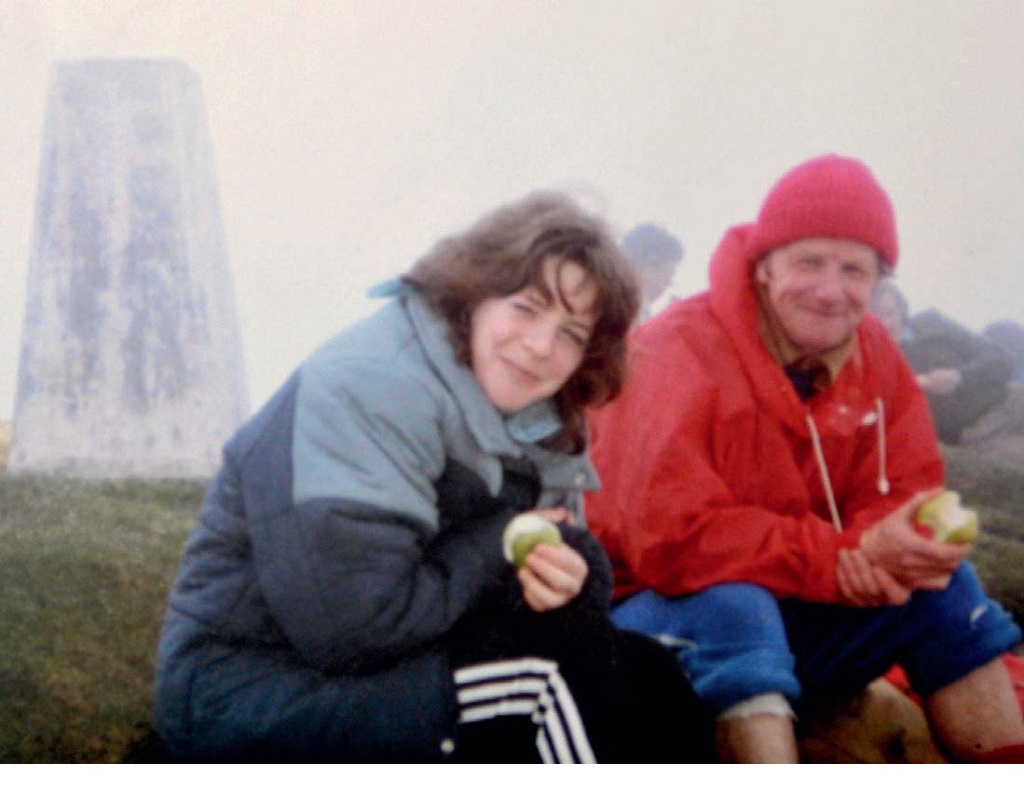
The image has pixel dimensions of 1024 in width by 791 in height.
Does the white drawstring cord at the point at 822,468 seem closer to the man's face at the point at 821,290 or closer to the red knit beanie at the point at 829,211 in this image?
the man's face at the point at 821,290

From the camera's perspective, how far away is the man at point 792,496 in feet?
3.35

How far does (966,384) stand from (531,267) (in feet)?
4.61

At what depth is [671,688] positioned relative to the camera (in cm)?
88

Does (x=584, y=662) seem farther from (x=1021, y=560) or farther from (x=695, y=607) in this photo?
(x=1021, y=560)

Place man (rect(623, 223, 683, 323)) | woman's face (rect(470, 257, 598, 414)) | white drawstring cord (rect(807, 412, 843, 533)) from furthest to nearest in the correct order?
man (rect(623, 223, 683, 323)), white drawstring cord (rect(807, 412, 843, 533)), woman's face (rect(470, 257, 598, 414))

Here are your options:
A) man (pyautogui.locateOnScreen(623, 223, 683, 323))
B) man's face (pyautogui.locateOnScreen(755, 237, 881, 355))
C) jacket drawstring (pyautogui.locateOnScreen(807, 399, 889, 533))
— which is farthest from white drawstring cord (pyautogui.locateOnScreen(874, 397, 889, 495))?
man (pyautogui.locateOnScreen(623, 223, 683, 323))

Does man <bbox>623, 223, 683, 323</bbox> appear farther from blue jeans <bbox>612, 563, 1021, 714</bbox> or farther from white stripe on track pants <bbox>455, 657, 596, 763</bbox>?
white stripe on track pants <bbox>455, 657, 596, 763</bbox>

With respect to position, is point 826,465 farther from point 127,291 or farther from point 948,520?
point 127,291

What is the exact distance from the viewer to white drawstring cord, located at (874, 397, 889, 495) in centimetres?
121

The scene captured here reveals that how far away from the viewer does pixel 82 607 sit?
1.07m

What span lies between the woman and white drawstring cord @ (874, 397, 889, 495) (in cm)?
47

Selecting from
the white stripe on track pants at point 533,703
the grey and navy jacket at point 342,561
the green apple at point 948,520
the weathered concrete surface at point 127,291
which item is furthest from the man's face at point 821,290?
the weathered concrete surface at point 127,291

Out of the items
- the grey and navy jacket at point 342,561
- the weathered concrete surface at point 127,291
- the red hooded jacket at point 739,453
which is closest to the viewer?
the grey and navy jacket at point 342,561

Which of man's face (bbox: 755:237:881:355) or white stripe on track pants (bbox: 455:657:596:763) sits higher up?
man's face (bbox: 755:237:881:355)
